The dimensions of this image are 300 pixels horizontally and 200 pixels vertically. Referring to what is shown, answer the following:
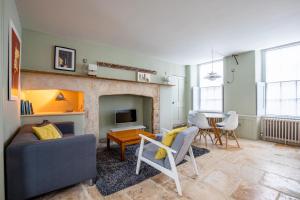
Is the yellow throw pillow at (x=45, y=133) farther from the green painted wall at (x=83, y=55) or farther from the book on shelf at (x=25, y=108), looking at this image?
the green painted wall at (x=83, y=55)

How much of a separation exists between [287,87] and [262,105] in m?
0.74

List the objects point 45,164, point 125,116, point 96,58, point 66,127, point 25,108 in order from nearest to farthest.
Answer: point 45,164 < point 25,108 < point 66,127 < point 96,58 < point 125,116

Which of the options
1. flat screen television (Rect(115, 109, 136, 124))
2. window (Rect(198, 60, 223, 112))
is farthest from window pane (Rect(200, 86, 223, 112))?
flat screen television (Rect(115, 109, 136, 124))

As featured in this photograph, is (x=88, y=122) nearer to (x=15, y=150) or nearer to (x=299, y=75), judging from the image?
(x=15, y=150)

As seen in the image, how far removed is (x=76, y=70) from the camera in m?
3.57

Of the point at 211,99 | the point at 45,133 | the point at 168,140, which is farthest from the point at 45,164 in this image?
the point at 211,99

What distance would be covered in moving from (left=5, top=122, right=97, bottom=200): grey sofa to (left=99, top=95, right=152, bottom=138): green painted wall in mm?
2464

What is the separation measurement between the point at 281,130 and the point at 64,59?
580 cm

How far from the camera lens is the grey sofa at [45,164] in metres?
1.51

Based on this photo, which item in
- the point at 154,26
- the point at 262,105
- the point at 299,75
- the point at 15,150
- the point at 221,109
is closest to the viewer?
the point at 15,150

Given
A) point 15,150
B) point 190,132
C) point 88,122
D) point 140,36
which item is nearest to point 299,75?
point 190,132

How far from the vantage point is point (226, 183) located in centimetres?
207

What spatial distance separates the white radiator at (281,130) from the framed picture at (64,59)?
542 cm

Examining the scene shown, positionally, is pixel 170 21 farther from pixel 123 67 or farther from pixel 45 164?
pixel 45 164
